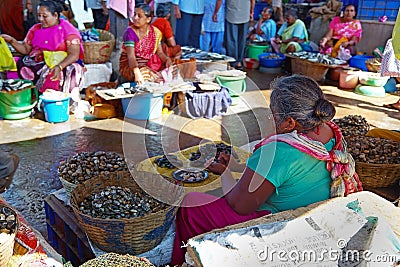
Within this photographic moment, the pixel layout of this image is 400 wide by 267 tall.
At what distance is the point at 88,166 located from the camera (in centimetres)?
265

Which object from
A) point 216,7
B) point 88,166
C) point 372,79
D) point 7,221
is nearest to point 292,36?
point 216,7

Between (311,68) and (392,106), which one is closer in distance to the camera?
(392,106)

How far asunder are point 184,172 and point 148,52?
2827mm

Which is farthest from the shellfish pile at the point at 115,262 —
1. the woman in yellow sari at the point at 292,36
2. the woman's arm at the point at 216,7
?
the woman in yellow sari at the point at 292,36

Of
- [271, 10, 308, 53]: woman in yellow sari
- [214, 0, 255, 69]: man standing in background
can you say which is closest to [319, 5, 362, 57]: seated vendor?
[271, 10, 308, 53]: woman in yellow sari

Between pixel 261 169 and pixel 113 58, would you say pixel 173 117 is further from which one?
pixel 261 169

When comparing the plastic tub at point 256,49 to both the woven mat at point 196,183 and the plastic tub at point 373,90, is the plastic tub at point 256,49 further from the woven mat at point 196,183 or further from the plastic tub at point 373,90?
the woven mat at point 196,183

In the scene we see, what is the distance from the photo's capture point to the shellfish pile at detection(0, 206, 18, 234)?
1612 mm

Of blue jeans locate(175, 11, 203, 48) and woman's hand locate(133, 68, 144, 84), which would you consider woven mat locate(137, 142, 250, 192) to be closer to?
woman's hand locate(133, 68, 144, 84)

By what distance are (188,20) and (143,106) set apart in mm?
2435

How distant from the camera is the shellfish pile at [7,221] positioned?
1612mm

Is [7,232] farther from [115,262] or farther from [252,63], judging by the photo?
[252,63]

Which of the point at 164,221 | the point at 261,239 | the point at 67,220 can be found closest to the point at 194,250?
the point at 261,239

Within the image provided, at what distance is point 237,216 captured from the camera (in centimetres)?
216
